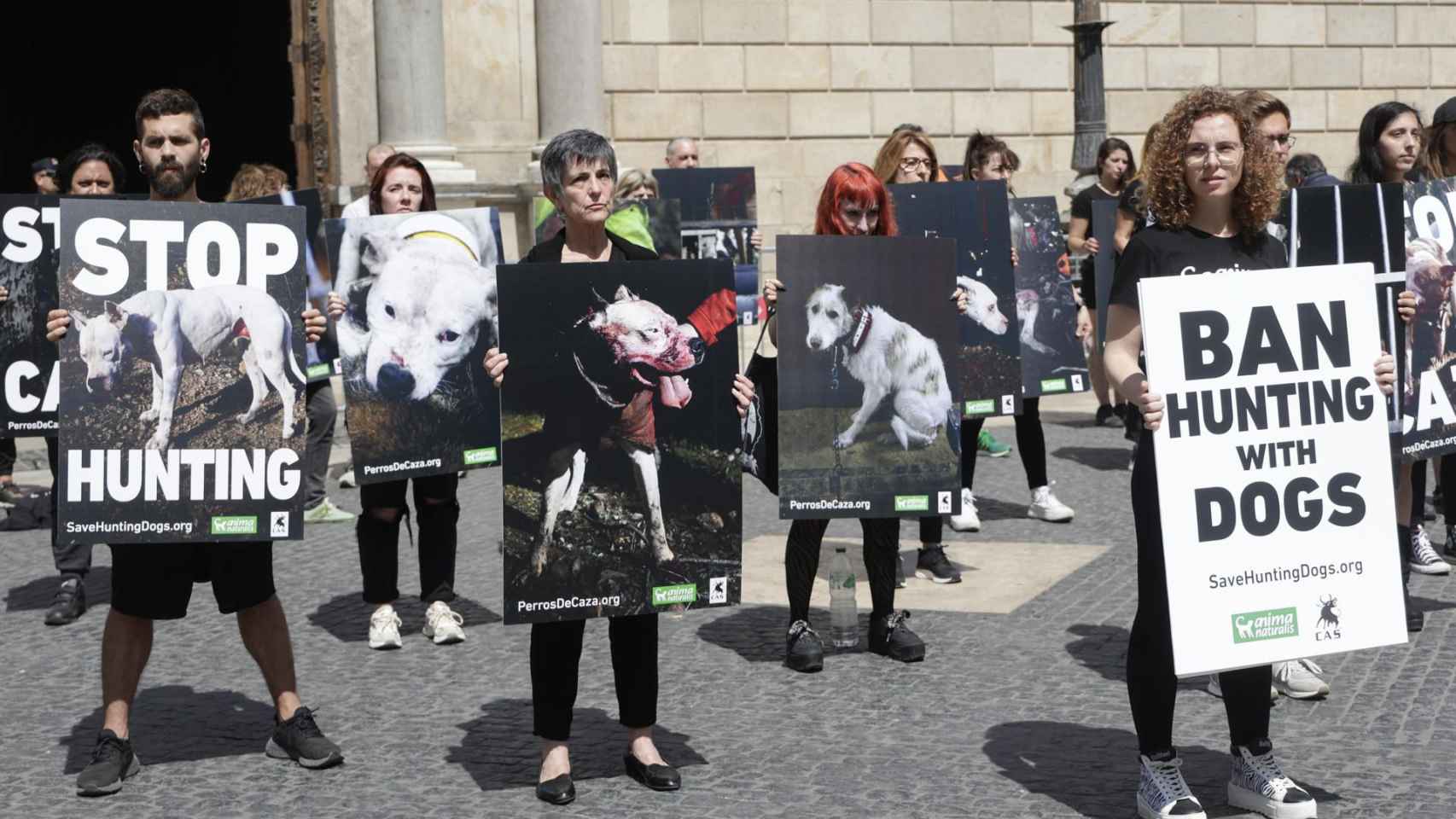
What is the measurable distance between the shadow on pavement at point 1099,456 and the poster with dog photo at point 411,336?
527 centimetres

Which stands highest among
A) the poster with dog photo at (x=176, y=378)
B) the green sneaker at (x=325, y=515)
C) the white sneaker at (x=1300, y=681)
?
the poster with dog photo at (x=176, y=378)

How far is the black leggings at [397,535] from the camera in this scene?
703 cm

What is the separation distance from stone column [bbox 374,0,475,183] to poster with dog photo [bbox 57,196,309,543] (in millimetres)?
9405

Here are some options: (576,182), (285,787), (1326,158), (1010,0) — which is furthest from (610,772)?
(1326,158)

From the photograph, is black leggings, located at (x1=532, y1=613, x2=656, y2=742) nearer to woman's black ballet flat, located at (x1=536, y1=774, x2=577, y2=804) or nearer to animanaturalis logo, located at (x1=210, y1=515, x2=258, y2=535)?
woman's black ballet flat, located at (x1=536, y1=774, x2=577, y2=804)

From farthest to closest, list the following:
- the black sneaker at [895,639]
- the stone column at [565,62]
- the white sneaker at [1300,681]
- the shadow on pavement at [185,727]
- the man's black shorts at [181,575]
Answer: the stone column at [565,62] → the black sneaker at [895,639] → the white sneaker at [1300,681] → the shadow on pavement at [185,727] → the man's black shorts at [181,575]

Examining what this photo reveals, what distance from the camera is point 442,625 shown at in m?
7.05

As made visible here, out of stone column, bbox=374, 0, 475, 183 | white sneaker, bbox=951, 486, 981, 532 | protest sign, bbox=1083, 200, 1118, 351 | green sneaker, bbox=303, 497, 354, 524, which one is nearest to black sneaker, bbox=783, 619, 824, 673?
white sneaker, bbox=951, 486, 981, 532

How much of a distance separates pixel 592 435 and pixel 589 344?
0.81 ft

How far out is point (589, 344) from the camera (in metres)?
5.07


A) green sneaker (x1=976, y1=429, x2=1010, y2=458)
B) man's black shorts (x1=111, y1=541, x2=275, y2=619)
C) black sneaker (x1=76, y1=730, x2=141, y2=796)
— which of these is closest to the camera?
black sneaker (x1=76, y1=730, x2=141, y2=796)

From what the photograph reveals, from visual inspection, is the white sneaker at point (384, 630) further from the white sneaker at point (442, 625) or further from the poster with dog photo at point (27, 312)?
the poster with dog photo at point (27, 312)

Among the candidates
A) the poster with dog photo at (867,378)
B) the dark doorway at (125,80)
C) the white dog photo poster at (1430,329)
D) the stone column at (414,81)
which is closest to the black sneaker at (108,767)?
the poster with dog photo at (867,378)

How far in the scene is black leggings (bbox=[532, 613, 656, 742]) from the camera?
515cm
